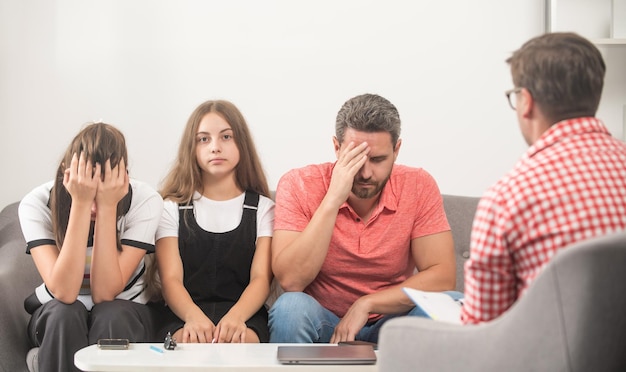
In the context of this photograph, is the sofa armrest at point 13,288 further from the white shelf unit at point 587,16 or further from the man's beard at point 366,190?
the white shelf unit at point 587,16

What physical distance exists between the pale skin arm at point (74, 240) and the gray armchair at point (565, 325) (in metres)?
1.29

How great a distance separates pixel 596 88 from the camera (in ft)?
4.78

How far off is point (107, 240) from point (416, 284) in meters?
0.91

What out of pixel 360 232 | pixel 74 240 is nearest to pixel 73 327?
pixel 74 240

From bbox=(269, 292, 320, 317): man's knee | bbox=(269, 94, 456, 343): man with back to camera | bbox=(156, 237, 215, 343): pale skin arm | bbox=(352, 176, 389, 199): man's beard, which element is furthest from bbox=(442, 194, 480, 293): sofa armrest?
bbox=(156, 237, 215, 343): pale skin arm

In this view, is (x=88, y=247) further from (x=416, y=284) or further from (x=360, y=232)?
(x=416, y=284)

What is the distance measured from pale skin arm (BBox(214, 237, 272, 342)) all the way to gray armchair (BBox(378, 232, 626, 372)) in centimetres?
110

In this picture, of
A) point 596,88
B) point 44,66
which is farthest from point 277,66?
point 596,88

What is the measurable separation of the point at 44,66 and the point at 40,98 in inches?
4.9

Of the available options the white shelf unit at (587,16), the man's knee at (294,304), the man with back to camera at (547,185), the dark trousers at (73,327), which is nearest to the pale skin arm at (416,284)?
the man's knee at (294,304)

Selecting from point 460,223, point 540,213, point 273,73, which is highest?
point 273,73

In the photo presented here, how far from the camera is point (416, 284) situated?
2387 mm

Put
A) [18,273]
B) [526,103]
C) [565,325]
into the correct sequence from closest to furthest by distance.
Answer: [565,325], [526,103], [18,273]

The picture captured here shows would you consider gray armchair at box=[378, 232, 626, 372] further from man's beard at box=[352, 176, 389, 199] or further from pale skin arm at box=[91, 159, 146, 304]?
pale skin arm at box=[91, 159, 146, 304]
